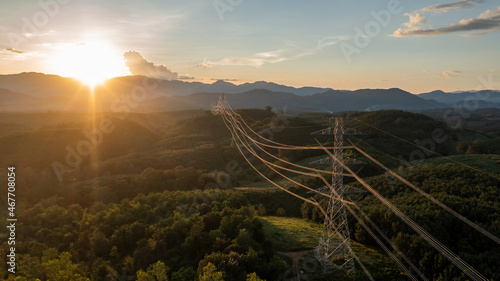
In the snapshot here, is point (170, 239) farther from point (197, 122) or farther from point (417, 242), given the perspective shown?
point (197, 122)

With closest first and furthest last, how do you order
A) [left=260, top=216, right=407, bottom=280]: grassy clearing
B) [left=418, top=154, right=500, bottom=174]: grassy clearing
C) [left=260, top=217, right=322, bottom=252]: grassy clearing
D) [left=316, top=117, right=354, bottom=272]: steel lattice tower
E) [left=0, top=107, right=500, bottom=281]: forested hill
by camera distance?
[left=316, top=117, right=354, bottom=272]: steel lattice tower, [left=0, top=107, right=500, bottom=281]: forested hill, [left=260, top=216, right=407, bottom=280]: grassy clearing, [left=260, top=217, right=322, bottom=252]: grassy clearing, [left=418, top=154, right=500, bottom=174]: grassy clearing

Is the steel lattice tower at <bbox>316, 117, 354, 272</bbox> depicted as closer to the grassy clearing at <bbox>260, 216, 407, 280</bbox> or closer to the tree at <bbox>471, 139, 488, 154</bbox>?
the grassy clearing at <bbox>260, 216, 407, 280</bbox>

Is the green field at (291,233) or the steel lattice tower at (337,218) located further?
the green field at (291,233)

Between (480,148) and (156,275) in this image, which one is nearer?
(156,275)

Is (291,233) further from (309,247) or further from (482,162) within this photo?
(482,162)

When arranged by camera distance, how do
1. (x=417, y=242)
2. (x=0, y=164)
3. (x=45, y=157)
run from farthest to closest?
(x=45, y=157), (x=0, y=164), (x=417, y=242)

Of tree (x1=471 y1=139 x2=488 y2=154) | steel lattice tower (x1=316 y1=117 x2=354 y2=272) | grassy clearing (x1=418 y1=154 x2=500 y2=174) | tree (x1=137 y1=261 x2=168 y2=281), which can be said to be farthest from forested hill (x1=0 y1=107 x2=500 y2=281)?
tree (x1=471 y1=139 x2=488 y2=154)

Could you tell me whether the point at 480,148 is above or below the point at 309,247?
above

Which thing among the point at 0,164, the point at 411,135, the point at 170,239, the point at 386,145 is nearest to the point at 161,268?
the point at 170,239

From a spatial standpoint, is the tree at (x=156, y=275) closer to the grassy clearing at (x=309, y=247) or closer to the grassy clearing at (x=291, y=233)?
the grassy clearing at (x=309, y=247)

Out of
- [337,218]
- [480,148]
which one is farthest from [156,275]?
[480,148]

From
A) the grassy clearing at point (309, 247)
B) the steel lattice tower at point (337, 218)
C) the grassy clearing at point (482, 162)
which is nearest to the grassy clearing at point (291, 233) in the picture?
the grassy clearing at point (309, 247)
